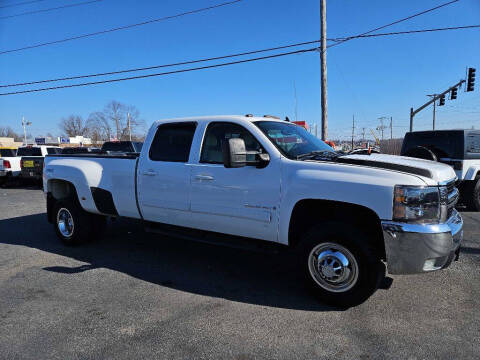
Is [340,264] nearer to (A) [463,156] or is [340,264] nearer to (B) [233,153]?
(B) [233,153]

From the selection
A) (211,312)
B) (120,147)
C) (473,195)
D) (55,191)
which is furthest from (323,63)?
(211,312)

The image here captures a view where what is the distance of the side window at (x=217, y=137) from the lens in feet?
12.7

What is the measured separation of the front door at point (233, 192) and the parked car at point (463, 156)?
532 centimetres

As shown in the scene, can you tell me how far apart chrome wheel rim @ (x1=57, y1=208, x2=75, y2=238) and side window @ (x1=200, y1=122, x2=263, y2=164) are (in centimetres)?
282

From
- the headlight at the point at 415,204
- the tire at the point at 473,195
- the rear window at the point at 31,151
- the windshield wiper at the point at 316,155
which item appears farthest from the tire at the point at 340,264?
the rear window at the point at 31,151

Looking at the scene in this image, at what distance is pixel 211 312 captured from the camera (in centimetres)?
319

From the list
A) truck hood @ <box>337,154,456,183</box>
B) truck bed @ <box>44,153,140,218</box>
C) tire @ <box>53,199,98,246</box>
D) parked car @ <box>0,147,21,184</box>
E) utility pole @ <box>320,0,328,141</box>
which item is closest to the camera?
truck hood @ <box>337,154,456,183</box>

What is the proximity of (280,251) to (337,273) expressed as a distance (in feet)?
2.15

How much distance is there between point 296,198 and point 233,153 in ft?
2.57

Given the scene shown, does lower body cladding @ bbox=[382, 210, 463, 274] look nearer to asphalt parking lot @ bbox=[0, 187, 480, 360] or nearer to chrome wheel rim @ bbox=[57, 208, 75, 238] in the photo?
asphalt parking lot @ bbox=[0, 187, 480, 360]

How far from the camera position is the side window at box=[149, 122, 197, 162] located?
167 inches

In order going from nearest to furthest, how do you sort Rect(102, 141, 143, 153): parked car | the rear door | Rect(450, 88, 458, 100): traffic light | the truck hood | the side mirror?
the truck hood < the side mirror < the rear door < Rect(102, 141, 143, 153): parked car < Rect(450, 88, 458, 100): traffic light

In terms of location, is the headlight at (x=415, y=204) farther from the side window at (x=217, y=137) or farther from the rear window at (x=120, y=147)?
the rear window at (x=120, y=147)

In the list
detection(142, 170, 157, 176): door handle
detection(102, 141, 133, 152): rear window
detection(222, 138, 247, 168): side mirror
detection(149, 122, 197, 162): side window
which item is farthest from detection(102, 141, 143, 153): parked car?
detection(222, 138, 247, 168): side mirror
